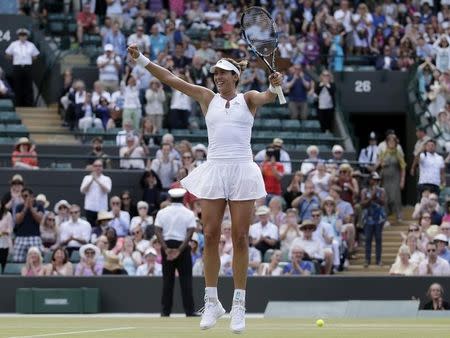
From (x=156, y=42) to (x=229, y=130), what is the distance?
17.6 m

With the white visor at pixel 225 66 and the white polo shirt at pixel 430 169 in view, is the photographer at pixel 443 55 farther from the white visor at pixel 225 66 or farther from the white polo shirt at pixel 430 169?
the white visor at pixel 225 66

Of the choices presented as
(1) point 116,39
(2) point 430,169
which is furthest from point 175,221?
(1) point 116,39

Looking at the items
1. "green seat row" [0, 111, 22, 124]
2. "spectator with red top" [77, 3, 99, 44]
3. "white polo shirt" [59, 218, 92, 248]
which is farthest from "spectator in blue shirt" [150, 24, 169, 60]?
"white polo shirt" [59, 218, 92, 248]

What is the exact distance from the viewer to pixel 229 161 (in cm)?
1259

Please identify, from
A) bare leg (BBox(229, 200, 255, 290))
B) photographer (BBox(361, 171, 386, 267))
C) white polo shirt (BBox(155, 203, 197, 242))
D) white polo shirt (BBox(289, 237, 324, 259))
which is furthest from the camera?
photographer (BBox(361, 171, 386, 267))

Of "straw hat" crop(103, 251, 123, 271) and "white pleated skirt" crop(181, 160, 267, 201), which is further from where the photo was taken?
"straw hat" crop(103, 251, 123, 271)

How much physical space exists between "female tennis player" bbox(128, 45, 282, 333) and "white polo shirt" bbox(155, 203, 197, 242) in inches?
246

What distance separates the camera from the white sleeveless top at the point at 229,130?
495 inches

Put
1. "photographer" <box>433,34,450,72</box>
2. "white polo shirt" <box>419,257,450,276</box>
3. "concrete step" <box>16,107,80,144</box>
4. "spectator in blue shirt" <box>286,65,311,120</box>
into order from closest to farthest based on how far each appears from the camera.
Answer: "white polo shirt" <box>419,257,450,276</box> → "concrete step" <box>16,107,80,144</box> → "spectator in blue shirt" <box>286,65,311,120</box> → "photographer" <box>433,34,450,72</box>

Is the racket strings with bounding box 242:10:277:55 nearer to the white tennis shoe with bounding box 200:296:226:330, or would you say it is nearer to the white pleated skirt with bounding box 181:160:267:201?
the white pleated skirt with bounding box 181:160:267:201

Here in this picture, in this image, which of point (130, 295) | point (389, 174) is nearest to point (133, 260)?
point (130, 295)

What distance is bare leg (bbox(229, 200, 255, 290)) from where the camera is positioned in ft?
40.9

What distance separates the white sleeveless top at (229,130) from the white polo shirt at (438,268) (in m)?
9.44

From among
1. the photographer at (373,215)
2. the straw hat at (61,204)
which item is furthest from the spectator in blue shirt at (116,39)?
the photographer at (373,215)
